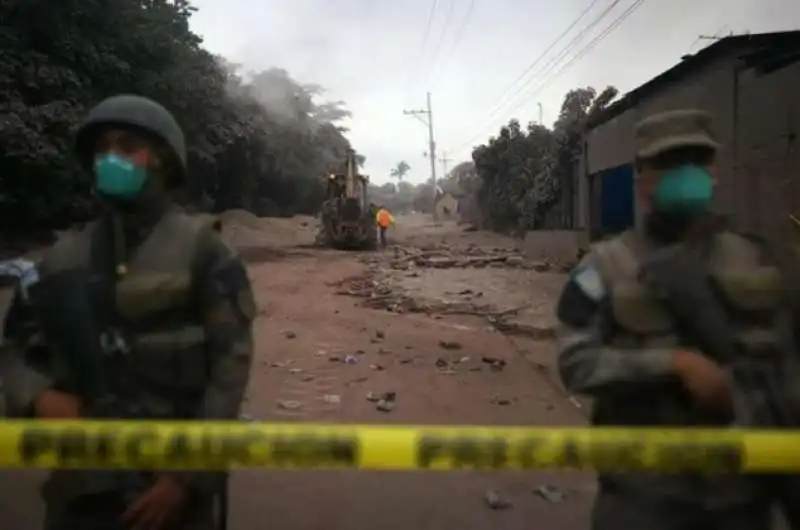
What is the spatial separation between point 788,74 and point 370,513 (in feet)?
25.1

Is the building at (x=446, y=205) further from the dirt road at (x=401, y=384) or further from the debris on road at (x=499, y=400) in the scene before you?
the debris on road at (x=499, y=400)

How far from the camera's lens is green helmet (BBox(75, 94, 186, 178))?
1829mm

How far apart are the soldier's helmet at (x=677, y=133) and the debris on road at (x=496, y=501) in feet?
8.58

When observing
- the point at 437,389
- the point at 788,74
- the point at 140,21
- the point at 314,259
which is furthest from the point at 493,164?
the point at 437,389

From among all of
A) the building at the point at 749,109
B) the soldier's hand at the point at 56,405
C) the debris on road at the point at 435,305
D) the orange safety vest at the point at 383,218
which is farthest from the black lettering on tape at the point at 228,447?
the orange safety vest at the point at 383,218

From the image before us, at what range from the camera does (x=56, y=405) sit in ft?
5.70

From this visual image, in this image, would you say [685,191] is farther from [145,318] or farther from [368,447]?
[145,318]

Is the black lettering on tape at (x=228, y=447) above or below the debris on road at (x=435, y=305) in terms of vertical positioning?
above

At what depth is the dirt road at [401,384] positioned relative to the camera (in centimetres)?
388

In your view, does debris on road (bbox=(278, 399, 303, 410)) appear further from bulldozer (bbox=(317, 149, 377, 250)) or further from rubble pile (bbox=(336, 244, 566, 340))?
bulldozer (bbox=(317, 149, 377, 250))

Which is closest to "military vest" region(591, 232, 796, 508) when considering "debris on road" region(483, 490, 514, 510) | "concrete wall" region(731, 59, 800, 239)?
"debris on road" region(483, 490, 514, 510)

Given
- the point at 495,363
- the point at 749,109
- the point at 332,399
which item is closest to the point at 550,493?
the point at 332,399

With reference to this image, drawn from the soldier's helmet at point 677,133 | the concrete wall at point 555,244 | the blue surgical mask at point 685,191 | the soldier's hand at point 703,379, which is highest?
the soldier's helmet at point 677,133

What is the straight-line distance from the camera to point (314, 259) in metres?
20.8
